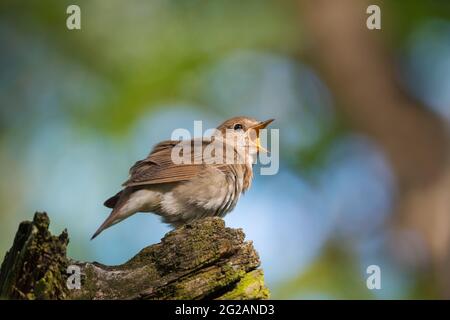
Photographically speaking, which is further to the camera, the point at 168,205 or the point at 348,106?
the point at 348,106

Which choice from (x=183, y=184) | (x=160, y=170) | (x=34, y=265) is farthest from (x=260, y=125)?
(x=34, y=265)

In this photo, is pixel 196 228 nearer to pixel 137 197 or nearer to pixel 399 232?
pixel 137 197

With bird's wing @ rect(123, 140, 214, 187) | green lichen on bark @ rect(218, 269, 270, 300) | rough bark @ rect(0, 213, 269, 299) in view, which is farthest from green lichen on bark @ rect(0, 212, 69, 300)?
bird's wing @ rect(123, 140, 214, 187)

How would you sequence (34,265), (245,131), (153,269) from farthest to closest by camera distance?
1. (245,131)
2. (153,269)
3. (34,265)

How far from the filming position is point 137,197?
5.91 m

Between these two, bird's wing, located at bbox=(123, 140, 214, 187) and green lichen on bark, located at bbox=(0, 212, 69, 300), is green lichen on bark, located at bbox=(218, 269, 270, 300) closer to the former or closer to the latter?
green lichen on bark, located at bbox=(0, 212, 69, 300)

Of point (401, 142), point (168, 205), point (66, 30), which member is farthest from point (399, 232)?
point (66, 30)

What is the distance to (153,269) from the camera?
3.80 m

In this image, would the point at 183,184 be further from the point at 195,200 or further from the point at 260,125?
the point at 260,125

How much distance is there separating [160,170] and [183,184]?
0.86 feet

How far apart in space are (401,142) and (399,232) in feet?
3.51

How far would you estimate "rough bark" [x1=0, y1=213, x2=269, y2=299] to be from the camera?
347 cm

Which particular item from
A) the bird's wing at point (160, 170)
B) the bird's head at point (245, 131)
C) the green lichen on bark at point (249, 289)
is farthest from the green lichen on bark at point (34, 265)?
the bird's head at point (245, 131)

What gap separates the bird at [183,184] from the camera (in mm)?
5957
